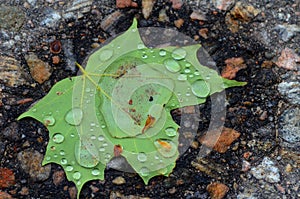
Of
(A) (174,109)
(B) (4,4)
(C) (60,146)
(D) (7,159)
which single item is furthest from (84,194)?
(B) (4,4)

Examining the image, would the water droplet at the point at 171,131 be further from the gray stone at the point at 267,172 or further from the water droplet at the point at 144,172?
the gray stone at the point at 267,172

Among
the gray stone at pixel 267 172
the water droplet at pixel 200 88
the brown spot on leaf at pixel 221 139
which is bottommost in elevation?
the gray stone at pixel 267 172

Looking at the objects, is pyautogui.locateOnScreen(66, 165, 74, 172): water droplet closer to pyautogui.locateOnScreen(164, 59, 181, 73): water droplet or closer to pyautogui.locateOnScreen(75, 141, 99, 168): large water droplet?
pyautogui.locateOnScreen(75, 141, 99, 168): large water droplet

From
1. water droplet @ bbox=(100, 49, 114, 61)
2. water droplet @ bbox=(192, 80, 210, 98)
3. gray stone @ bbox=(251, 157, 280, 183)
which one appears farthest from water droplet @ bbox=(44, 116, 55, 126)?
gray stone @ bbox=(251, 157, 280, 183)

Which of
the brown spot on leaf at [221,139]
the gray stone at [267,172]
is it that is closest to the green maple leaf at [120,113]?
the brown spot on leaf at [221,139]

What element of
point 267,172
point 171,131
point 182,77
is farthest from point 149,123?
point 267,172

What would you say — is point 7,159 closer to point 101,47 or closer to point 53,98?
point 53,98

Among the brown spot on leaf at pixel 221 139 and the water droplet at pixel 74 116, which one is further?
the brown spot on leaf at pixel 221 139

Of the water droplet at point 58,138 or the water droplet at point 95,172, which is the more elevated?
the water droplet at point 58,138
